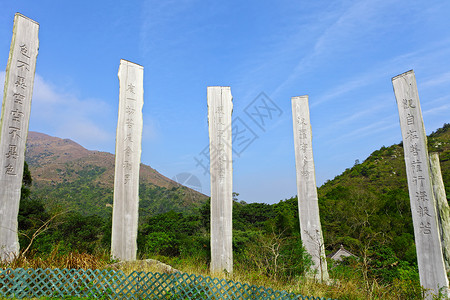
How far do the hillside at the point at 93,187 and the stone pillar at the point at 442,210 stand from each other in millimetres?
7866

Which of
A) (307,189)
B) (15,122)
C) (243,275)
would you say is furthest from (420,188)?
(15,122)

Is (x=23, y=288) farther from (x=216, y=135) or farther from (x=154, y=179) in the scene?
(x=154, y=179)

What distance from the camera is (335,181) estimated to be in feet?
76.0

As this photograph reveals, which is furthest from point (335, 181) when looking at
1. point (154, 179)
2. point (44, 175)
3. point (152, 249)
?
point (44, 175)

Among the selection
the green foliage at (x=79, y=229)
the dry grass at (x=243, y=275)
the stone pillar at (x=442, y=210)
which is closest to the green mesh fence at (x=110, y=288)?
Answer: the dry grass at (x=243, y=275)

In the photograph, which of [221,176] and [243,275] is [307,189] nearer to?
[221,176]

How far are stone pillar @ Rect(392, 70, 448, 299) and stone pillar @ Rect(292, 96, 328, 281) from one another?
1709mm

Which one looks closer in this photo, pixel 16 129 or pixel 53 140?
pixel 16 129

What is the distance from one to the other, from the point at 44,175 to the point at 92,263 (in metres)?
29.7

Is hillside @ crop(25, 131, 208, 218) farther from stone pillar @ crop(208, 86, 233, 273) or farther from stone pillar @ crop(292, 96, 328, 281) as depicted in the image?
stone pillar @ crop(292, 96, 328, 281)

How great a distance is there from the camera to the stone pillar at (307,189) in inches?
245

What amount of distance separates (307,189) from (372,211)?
735 centimetres

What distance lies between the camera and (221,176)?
6.42 metres

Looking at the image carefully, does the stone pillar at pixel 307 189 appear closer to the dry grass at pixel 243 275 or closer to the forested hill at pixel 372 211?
the dry grass at pixel 243 275
